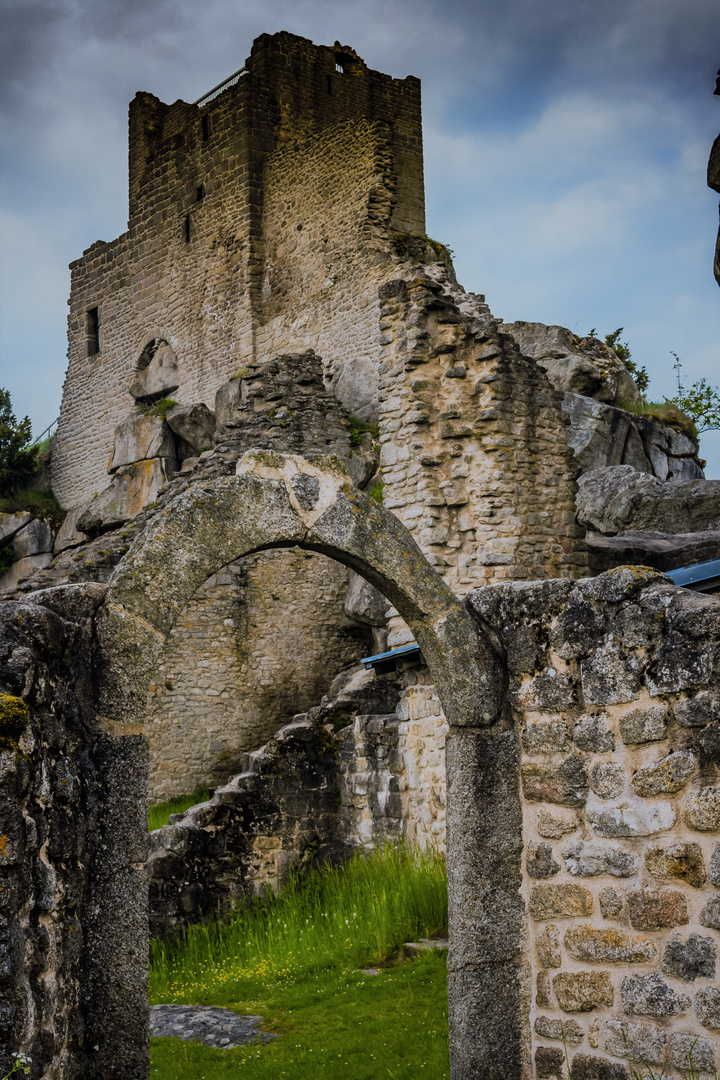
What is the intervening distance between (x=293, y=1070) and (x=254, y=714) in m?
9.32

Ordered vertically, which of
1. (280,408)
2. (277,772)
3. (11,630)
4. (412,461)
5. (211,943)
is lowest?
(211,943)

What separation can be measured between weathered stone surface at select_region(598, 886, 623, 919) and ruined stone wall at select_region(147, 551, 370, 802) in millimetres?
10263

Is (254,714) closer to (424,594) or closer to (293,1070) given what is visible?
(293,1070)

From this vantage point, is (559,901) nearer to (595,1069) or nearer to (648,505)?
(595,1069)

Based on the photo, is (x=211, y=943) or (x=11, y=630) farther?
(x=211, y=943)

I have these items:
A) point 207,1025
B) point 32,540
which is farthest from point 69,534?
point 207,1025

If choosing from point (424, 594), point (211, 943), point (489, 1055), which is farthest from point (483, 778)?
point (211, 943)

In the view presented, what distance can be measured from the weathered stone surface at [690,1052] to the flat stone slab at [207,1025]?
9.50 ft

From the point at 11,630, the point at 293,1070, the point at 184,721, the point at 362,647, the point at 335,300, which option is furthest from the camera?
the point at 335,300

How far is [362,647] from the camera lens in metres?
15.6

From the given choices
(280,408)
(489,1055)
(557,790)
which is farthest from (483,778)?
(280,408)

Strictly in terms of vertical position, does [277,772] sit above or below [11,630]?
below

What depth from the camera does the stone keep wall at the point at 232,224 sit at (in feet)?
66.8

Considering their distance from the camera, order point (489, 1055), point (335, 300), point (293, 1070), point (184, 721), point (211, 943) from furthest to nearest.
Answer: point (335, 300) < point (184, 721) < point (211, 943) < point (293, 1070) < point (489, 1055)
